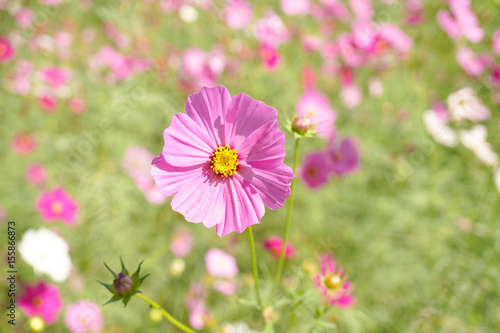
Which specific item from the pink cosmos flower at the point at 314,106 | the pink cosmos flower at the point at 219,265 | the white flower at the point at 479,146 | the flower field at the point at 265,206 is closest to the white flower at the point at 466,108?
the flower field at the point at 265,206

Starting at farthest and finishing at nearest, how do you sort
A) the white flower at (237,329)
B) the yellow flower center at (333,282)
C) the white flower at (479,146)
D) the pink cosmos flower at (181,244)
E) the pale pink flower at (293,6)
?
the pale pink flower at (293,6)
the white flower at (479,146)
the pink cosmos flower at (181,244)
the white flower at (237,329)
the yellow flower center at (333,282)

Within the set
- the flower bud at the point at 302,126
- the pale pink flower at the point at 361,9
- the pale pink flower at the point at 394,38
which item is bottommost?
the flower bud at the point at 302,126

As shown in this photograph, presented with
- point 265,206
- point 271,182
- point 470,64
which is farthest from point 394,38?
point 271,182

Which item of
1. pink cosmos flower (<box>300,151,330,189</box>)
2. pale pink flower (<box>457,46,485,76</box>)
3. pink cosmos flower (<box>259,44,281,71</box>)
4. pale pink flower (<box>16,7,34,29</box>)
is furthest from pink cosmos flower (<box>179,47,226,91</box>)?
pale pink flower (<box>457,46,485,76</box>)

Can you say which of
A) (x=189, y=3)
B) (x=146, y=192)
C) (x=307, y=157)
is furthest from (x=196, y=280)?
(x=189, y=3)

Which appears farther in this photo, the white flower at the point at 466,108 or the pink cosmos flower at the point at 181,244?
the white flower at the point at 466,108

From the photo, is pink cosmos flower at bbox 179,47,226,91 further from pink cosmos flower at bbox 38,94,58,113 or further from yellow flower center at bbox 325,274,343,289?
yellow flower center at bbox 325,274,343,289

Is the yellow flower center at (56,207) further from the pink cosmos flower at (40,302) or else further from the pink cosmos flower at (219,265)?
the pink cosmos flower at (219,265)
